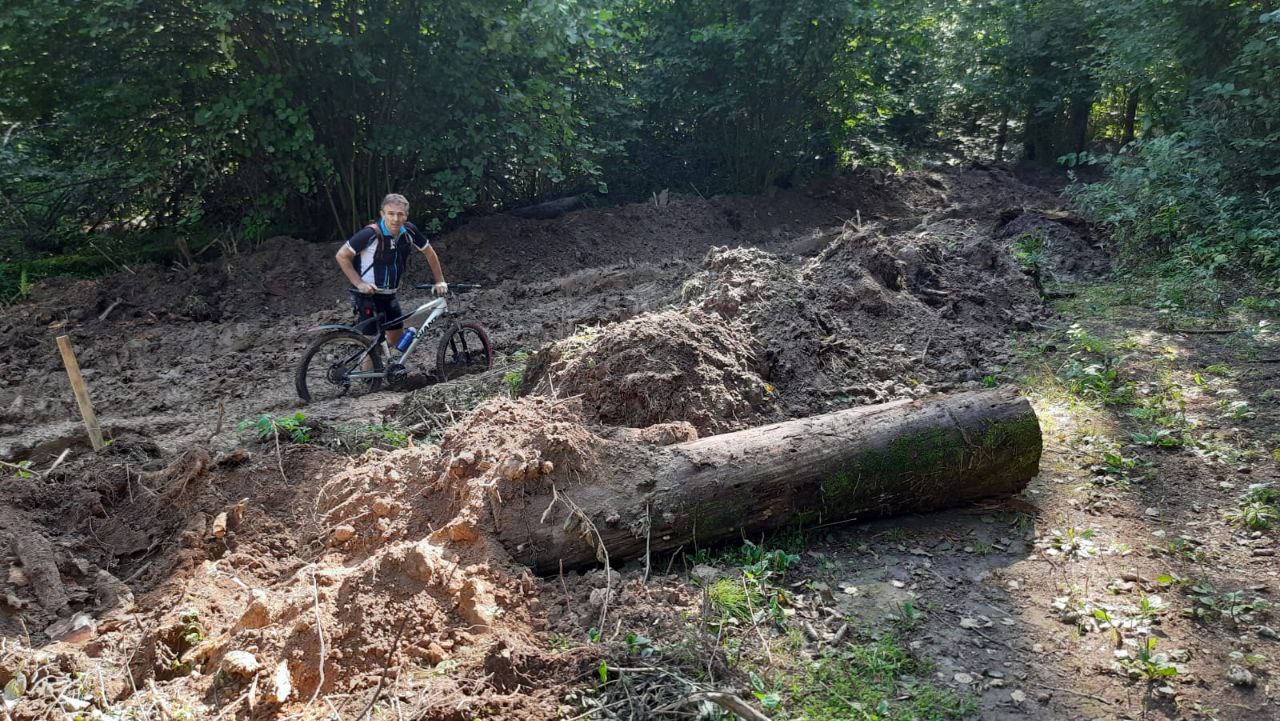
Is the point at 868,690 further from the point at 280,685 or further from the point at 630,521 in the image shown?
the point at 280,685

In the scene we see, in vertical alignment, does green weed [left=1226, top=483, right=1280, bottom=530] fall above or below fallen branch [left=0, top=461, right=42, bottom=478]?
below

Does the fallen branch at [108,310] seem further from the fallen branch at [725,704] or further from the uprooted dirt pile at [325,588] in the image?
the fallen branch at [725,704]

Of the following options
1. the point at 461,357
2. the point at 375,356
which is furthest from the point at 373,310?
the point at 461,357

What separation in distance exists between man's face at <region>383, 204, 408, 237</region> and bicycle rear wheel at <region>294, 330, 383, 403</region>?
0.97 meters

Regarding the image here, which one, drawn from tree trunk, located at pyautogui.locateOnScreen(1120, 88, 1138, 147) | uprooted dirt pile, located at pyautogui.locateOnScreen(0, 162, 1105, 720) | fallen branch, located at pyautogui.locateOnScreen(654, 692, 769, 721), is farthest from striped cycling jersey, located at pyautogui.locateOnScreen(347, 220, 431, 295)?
tree trunk, located at pyautogui.locateOnScreen(1120, 88, 1138, 147)

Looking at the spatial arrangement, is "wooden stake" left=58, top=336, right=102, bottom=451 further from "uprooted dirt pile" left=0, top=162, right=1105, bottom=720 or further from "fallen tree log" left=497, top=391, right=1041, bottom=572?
"fallen tree log" left=497, top=391, right=1041, bottom=572

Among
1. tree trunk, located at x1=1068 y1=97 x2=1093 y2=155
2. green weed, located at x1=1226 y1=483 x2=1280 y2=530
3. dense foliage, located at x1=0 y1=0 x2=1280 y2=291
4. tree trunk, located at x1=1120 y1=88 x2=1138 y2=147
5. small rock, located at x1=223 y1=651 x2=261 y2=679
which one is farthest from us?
tree trunk, located at x1=1068 y1=97 x2=1093 y2=155

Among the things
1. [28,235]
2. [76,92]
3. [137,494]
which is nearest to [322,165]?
[76,92]

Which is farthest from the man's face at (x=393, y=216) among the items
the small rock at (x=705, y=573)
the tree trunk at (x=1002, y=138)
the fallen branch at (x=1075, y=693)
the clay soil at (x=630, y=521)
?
the tree trunk at (x=1002, y=138)

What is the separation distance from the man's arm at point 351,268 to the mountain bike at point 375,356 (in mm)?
219

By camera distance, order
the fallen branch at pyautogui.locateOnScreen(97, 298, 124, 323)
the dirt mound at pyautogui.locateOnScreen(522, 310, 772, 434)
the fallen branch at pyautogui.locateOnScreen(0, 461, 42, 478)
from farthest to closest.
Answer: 1. the fallen branch at pyautogui.locateOnScreen(97, 298, 124, 323)
2. the dirt mound at pyautogui.locateOnScreen(522, 310, 772, 434)
3. the fallen branch at pyautogui.locateOnScreen(0, 461, 42, 478)

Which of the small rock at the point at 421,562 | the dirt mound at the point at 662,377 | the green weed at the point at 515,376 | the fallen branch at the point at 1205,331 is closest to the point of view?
the small rock at the point at 421,562

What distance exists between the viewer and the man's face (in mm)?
6570

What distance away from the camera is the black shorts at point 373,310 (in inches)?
269
